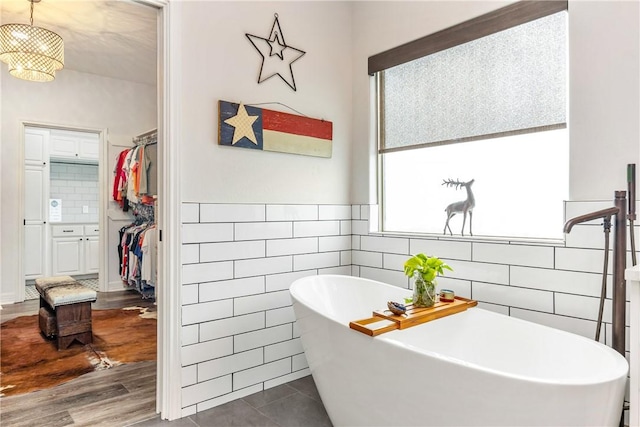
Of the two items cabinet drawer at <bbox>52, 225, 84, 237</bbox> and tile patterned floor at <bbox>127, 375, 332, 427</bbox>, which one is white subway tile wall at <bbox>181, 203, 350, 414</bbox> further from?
cabinet drawer at <bbox>52, 225, 84, 237</bbox>

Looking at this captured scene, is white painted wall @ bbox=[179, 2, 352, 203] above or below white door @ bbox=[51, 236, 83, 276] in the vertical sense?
above

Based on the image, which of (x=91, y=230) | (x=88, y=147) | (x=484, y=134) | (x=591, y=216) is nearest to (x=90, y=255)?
(x=91, y=230)

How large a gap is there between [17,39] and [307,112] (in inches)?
90.4

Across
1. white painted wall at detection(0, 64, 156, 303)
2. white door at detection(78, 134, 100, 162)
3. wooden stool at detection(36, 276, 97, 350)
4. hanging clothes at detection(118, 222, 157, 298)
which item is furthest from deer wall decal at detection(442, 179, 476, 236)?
white door at detection(78, 134, 100, 162)

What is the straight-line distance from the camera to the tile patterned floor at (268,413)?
1.98 m

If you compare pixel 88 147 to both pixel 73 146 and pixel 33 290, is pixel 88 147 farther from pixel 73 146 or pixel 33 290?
pixel 33 290

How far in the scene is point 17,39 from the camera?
295 centimetres

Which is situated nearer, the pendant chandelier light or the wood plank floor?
the wood plank floor

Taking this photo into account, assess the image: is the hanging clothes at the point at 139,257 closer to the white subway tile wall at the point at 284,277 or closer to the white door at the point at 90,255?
the white door at the point at 90,255

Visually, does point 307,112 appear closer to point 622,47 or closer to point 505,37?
point 505,37

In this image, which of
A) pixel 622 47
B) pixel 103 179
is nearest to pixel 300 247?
pixel 622 47

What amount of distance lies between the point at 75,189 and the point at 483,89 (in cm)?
646

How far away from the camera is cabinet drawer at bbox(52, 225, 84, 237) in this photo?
224 inches

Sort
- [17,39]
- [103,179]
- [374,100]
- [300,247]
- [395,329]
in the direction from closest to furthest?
[395,329] → [300,247] → [374,100] → [17,39] → [103,179]
